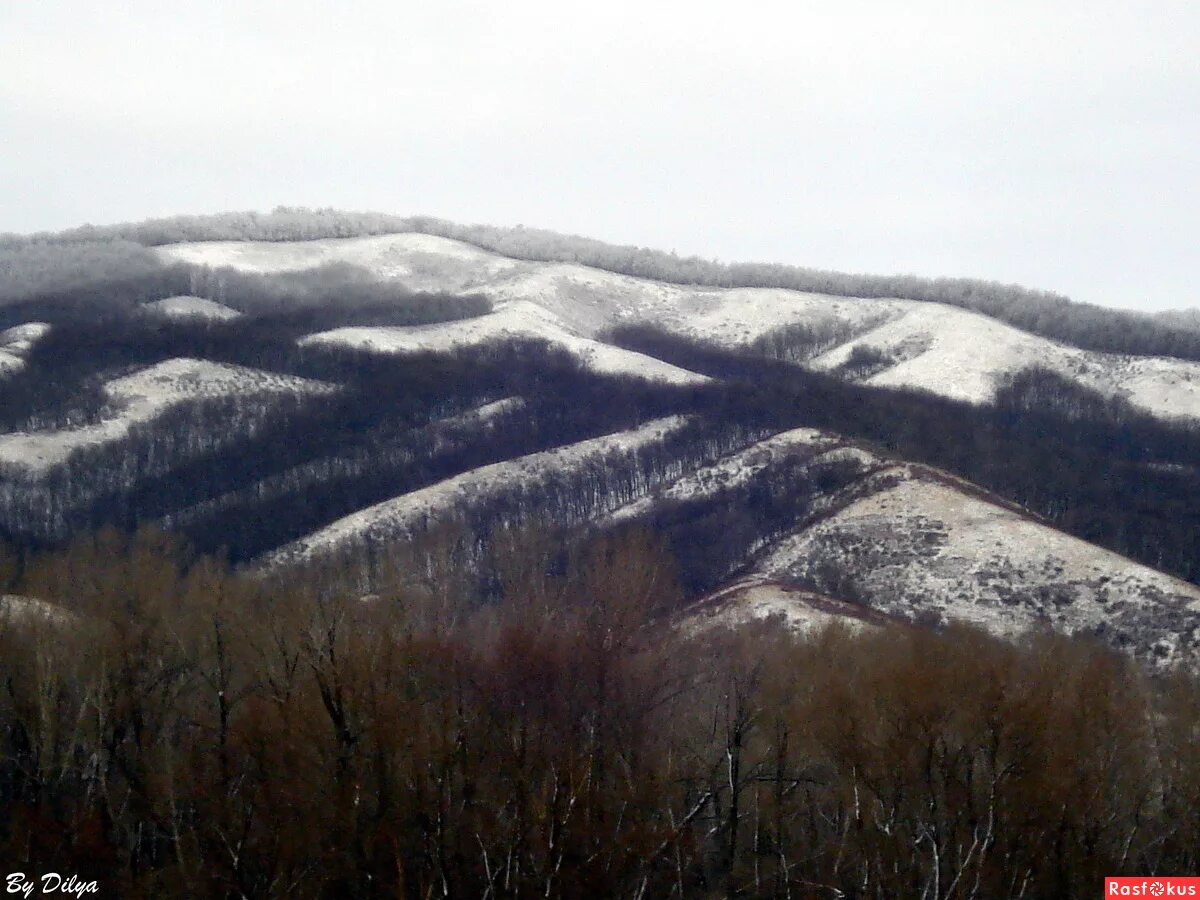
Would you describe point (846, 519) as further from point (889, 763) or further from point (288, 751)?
point (288, 751)

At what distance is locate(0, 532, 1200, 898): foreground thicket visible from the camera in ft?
81.0

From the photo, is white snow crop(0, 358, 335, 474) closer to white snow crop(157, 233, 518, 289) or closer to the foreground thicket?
white snow crop(157, 233, 518, 289)

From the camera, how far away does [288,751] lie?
1025 inches

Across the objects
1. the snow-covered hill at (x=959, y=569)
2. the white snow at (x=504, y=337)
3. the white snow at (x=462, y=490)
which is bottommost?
the white snow at (x=462, y=490)

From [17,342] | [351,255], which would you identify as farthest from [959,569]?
[351,255]

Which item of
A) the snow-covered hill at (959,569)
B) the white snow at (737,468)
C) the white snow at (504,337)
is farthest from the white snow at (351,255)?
the snow-covered hill at (959,569)

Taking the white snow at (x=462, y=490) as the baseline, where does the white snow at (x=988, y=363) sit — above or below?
above

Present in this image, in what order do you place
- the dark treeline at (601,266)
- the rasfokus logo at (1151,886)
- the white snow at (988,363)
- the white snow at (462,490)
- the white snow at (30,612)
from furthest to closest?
the dark treeline at (601,266) < the white snow at (988,363) < the white snow at (462,490) < the white snow at (30,612) < the rasfokus logo at (1151,886)

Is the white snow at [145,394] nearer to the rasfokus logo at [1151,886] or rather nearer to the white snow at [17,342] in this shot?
the white snow at [17,342]

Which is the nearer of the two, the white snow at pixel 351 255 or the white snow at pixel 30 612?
the white snow at pixel 30 612

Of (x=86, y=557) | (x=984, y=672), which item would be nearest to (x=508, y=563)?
(x=86, y=557)

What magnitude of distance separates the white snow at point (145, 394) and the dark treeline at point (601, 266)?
3442 centimetres

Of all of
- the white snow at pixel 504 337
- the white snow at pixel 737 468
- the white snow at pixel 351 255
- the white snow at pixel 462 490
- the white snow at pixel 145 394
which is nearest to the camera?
the white snow at pixel 462 490

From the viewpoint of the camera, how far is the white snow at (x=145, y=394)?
92.3 meters
